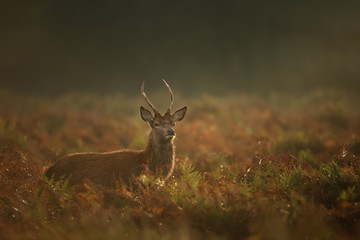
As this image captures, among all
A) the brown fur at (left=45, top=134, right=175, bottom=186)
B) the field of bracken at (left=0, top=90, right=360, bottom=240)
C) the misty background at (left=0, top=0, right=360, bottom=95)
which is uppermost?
the misty background at (left=0, top=0, right=360, bottom=95)

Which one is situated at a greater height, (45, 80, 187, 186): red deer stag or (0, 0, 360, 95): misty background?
(0, 0, 360, 95): misty background

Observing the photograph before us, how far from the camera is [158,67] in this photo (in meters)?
29.8

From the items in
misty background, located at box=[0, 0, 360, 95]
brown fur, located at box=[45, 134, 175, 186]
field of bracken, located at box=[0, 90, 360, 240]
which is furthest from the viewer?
misty background, located at box=[0, 0, 360, 95]

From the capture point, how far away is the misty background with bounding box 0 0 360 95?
25.5m

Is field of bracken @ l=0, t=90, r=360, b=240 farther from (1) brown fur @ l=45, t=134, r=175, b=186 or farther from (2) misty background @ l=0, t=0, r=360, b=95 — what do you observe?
(2) misty background @ l=0, t=0, r=360, b=95

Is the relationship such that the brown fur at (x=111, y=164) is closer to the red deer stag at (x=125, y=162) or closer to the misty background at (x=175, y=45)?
the red deer stag at (x=125, y=162)

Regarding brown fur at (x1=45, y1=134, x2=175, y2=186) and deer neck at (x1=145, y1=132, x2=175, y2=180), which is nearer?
brown fur at (x1=45, y1=134, x2=175, y2=186)

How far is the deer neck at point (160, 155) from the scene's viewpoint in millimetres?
6074

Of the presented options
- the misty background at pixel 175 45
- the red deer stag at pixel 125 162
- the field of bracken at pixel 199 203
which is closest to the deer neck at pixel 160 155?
the red deer stag at pixel 125 162

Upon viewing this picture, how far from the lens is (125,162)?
19.6 ft

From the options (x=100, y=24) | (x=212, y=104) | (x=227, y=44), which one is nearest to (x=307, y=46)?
(x=227, y=44)

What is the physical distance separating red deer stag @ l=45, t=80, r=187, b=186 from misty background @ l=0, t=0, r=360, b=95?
1874 centimetres

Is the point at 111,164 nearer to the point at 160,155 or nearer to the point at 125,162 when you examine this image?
the point at 125,162

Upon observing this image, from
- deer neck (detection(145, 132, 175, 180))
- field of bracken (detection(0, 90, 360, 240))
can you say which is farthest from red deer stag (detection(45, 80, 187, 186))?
field of bracken (detection(0, 90, 360, 240))
